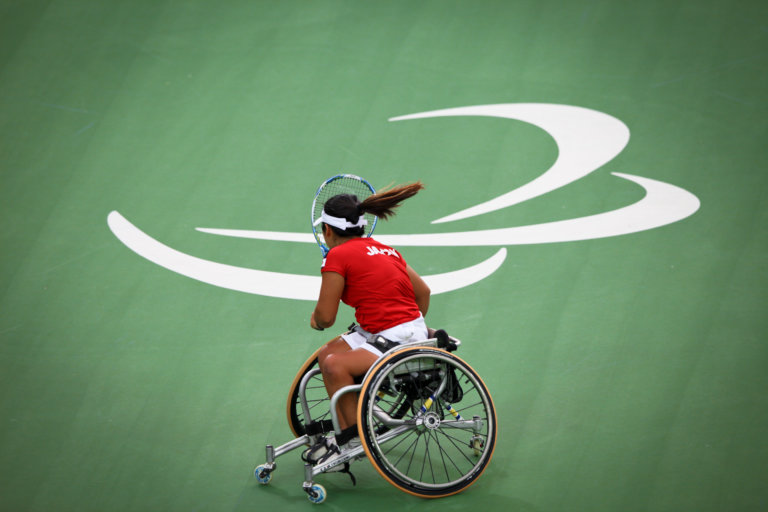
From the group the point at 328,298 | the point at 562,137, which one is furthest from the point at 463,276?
the point at 328,298

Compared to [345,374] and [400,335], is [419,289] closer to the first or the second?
[400,335]

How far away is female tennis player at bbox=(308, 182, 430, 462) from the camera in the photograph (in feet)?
12.4

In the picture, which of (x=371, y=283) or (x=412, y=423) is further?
(x=371, y=283)

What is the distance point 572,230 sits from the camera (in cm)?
579

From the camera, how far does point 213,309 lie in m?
5.39

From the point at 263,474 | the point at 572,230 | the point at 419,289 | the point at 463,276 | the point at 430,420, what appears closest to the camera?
the point at 430,420

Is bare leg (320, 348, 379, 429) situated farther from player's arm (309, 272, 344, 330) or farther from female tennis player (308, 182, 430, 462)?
player's arm (309, 272, 344, 330)

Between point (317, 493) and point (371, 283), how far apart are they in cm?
100

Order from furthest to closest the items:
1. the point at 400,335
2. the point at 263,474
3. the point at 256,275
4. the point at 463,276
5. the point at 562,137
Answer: the point at 562,137, the point at 256,275, the point at 463,276, the point at 263,474, the point at 400,335

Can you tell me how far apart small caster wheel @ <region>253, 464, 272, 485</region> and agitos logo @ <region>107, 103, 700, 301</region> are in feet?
5.48

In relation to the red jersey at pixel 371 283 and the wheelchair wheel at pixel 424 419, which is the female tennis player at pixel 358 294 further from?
the wheelchair wheel at pixel 424 419

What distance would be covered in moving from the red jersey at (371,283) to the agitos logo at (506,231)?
152cm

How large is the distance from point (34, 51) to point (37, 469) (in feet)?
14.9

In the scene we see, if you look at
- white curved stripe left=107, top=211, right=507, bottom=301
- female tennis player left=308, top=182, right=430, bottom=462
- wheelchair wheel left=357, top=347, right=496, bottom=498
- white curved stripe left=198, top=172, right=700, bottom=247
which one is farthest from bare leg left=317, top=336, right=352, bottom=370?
white curved stripe left=198, top=172, right=700, bottom=247
